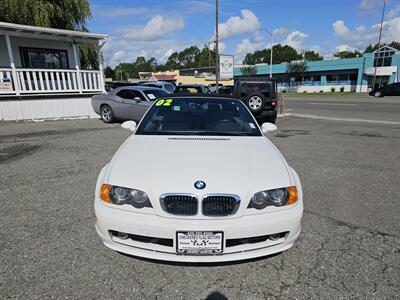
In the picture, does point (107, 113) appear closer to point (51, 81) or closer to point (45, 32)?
point (51, 81)

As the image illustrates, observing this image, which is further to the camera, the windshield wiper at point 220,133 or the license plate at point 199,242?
the windshield wiper at point 220,133

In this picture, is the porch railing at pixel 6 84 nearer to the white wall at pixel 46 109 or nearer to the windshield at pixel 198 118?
the white wall at pixel 46 109

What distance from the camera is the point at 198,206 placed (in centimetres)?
224

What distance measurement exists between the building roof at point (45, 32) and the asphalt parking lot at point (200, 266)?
8310 millimetres

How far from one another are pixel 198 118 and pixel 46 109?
10688mm

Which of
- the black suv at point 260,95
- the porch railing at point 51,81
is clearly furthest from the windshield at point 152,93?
the porch railing at point 51,81

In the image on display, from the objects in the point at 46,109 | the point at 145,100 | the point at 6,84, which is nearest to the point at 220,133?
the point at 145,100

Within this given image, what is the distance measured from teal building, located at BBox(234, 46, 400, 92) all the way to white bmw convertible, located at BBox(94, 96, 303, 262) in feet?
160

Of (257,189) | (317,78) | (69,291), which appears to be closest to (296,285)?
(257,189)

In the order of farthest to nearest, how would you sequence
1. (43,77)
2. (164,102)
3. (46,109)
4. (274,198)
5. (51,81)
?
(43,77)
(51,81)
(46,109)
(164,102)
(274,198)

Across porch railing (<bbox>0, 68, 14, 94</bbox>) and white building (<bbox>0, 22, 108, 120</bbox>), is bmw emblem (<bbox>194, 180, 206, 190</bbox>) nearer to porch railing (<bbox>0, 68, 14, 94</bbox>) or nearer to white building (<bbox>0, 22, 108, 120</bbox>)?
white building (<bbox>0, 22, 108, 120</bbox>)

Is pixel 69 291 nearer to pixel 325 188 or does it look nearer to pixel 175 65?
pixel 325 188

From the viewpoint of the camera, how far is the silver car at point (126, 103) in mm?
10172

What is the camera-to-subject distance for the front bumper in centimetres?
220
